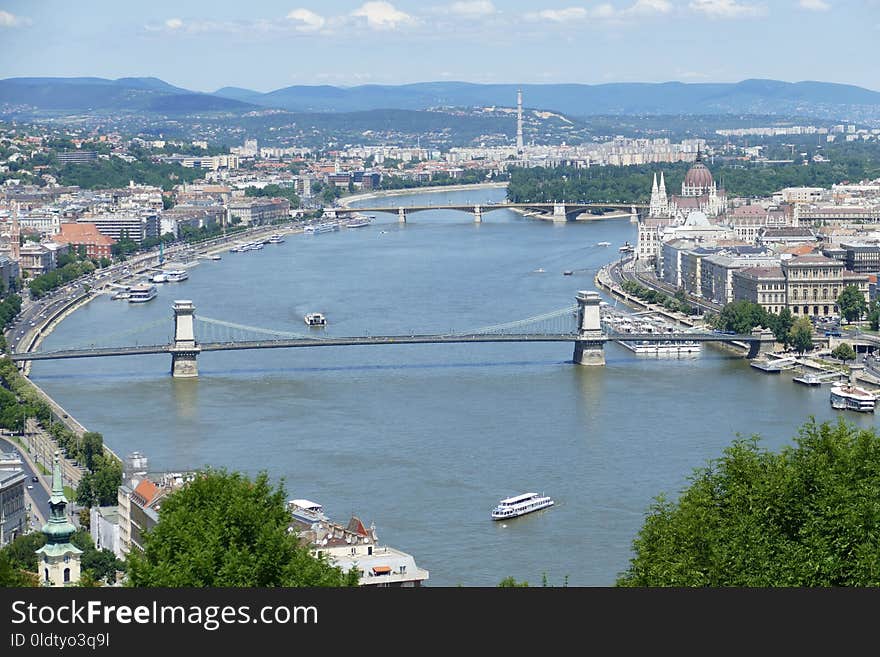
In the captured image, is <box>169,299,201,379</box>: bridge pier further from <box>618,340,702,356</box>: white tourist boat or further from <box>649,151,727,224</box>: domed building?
<box>649,151,727,224</box>: domed building

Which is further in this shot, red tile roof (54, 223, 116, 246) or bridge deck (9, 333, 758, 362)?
red tile roof (54, 223, 116, 246)

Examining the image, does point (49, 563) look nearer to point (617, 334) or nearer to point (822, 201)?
point (617, 334)

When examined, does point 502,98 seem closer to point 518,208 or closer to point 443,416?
point 518,208

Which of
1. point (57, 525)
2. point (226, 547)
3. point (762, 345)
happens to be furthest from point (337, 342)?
point (226, 547)

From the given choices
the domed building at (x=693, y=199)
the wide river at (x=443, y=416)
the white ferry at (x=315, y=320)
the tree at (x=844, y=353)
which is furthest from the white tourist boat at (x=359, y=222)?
the tree at (x=844, y=353)

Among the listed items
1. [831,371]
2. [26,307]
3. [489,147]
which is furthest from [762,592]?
[489,147]

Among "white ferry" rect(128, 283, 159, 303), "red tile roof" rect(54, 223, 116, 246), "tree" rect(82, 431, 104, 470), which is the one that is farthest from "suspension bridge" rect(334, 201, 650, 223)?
"tree" rect(82, 431, 104, 470)

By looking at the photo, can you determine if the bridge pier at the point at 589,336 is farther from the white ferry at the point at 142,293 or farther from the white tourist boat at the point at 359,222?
the white tourist boat at the point at 359,222
